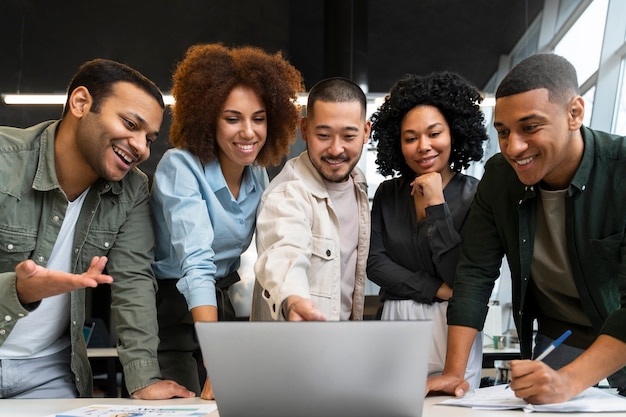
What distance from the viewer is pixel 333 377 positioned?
1081 mm

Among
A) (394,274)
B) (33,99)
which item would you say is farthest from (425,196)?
(33,99)

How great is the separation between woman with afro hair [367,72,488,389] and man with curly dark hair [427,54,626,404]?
124 mm

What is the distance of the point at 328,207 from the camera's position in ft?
7.16

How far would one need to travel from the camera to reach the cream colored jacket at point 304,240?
1.83m

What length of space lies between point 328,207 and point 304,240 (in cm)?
24

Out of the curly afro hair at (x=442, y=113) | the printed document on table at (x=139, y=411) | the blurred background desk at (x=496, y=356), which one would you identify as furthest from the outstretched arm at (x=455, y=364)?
the blurred background desk at (x=496, y=356)

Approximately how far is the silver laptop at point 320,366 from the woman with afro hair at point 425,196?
1002mm

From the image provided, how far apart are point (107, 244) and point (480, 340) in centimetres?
117

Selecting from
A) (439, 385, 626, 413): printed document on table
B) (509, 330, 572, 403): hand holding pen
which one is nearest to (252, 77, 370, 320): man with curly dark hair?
(439, 385, 626, 413): printed document on table

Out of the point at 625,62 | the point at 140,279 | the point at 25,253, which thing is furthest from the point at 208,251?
the point at 625,62

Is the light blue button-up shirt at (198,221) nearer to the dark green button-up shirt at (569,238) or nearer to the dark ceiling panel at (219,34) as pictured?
the dark green button-up shirt at (569,238)

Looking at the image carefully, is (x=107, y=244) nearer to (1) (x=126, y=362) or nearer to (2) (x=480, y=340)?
(1) (x=126, y=362)

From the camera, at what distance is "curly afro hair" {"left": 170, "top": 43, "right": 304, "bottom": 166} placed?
7.39ft

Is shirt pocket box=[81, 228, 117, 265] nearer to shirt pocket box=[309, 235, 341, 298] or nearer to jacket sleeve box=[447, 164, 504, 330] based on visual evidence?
shirt pocket box=[309, 235, 341, 298]
